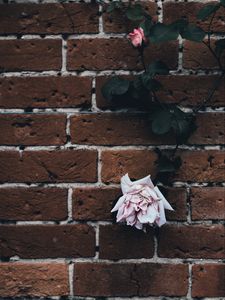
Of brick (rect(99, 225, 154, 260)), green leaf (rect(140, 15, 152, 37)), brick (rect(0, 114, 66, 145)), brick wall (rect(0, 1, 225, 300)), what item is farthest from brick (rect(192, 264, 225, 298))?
green leaf (rect(140, 15, 152, 37))

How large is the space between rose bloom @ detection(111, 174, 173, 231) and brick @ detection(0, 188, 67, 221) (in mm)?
134

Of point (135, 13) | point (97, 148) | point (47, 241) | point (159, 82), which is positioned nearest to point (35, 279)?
point (47, 241)

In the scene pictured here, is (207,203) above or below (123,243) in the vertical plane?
above

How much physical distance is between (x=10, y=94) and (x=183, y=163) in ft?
1.47

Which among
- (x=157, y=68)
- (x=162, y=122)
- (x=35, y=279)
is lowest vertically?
(x=35, y=279)

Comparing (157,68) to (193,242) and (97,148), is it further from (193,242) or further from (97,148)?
(193,242)

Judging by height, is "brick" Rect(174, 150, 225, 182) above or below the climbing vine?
below

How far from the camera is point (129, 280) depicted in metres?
1.06

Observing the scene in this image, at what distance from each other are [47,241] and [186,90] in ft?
1.62

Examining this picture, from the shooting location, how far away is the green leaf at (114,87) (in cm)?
102

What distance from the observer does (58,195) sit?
1051 millimetres

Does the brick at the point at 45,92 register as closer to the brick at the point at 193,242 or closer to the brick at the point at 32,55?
the brick at the point at 32,55

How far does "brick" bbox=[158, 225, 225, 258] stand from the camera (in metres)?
1.05

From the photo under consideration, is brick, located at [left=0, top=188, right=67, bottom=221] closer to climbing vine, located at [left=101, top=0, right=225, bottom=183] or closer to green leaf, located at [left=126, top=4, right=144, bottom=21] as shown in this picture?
climbing vine, located at [left=101, top=0, right=225, bottom=183]
